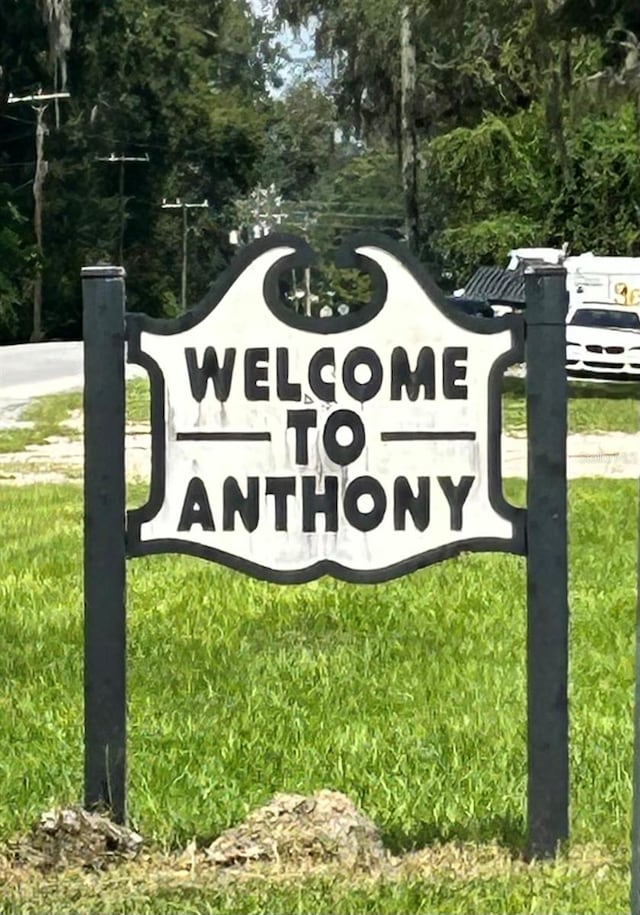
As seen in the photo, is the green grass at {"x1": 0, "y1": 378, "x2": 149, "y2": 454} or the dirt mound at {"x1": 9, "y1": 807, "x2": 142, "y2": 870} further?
the green grass at {"x1": 0, "y1": 378, "x2": 149, "y2": 454}

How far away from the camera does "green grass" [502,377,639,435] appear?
19.9 metres

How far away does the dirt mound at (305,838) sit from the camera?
4152 mm

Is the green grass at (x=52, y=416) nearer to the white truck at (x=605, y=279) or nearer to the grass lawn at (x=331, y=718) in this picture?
the grass lawn at (x=331, y=718)

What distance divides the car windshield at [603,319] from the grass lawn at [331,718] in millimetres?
18737

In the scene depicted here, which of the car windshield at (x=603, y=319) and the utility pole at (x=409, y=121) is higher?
the utility pole at (x=409, y=121)

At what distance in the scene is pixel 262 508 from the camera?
4.17 metres

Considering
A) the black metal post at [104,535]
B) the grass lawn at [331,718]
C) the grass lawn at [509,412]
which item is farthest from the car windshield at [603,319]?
the black metal post at [104,535]

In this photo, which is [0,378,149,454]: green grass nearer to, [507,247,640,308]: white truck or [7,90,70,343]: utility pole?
[507,247,640,308]: white truck

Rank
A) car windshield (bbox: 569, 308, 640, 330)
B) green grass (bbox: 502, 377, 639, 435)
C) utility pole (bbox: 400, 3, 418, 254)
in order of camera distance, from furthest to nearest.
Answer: utility pole (bbox: 400, 3, 418, 254), car windshield (bbox: 569, 308, 640, 330), green grass (bbox: 502, 377, 639, 435)

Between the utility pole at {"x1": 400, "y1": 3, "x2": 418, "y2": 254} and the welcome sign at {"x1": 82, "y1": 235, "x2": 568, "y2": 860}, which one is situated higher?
the utility pole at {"x1": 400, "y1": 3, "x2": 418, "y2": 254}

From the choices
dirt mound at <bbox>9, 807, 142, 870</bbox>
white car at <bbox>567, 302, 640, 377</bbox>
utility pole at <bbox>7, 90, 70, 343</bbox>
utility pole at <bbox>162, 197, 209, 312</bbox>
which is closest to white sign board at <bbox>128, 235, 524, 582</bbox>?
dirt mound at <bbox>9, 807, 142, 870</bbox>

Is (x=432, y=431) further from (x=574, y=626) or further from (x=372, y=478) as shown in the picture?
(x=574, y=626)

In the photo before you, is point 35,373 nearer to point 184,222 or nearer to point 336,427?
point 336,427

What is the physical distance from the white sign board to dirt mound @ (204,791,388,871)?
0.55 m
